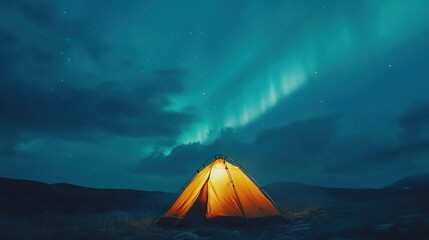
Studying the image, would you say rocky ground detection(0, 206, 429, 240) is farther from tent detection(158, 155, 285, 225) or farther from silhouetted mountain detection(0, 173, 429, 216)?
silhouetted mountain detection(0, 173, 429, 216)

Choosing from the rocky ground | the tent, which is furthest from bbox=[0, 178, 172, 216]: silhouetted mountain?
the rocky ground

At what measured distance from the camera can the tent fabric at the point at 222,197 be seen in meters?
16.2

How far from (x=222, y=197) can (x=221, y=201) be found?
211mm

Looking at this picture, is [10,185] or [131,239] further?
[10,185]

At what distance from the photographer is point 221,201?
53.8 feet

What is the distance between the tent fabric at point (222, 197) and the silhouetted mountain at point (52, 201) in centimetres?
1569

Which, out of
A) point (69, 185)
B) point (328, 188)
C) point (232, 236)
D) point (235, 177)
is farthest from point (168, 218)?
point (328, 188)

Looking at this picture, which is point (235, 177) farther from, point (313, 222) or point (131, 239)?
point (131, 239)

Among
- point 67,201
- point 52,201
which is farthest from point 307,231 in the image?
point 67,201

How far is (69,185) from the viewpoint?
48938 mm

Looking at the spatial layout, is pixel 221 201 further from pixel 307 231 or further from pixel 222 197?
pixel 307 231

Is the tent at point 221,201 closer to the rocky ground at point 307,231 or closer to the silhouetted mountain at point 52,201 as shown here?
the rocky ground at point 307,231

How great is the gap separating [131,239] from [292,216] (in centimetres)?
918

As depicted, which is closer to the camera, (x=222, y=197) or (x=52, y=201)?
(x=222, y=197)
